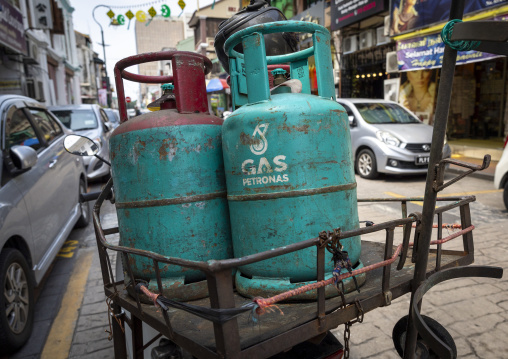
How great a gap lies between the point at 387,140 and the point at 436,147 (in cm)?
651

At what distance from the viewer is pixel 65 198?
14.1 feet

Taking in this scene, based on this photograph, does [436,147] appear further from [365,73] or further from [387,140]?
[365,73]

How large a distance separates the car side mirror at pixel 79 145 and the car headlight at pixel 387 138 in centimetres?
Result: 633

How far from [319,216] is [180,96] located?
2.74ft

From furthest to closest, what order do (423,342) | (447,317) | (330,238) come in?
(447,317) → (423,342) → (330,238)

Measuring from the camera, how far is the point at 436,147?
139 cm

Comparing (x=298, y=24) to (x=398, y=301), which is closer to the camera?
(x=298, y=24)

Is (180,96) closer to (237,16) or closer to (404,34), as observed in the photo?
(237,16)

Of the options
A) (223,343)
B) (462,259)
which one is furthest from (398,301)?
(223,343)

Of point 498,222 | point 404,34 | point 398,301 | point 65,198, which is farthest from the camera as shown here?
point 404,34

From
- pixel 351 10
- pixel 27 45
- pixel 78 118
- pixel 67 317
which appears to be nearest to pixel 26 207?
pixel 67 317

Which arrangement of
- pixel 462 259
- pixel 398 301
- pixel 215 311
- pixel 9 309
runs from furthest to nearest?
pixel 398 301 → pixel 9 309 → pixel 462 259 → pixel 215 311

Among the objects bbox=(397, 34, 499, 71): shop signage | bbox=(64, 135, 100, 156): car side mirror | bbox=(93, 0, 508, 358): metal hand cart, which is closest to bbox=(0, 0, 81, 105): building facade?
bbox=(64, 135, 100, 156): car side mirror

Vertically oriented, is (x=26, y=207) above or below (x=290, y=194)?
below
